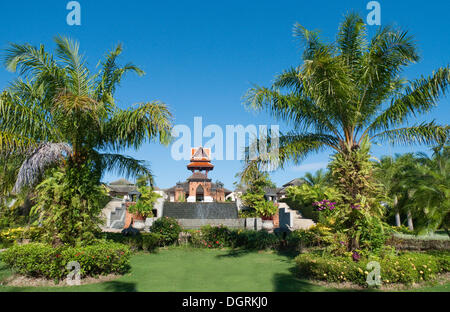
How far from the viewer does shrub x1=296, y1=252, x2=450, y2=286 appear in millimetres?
7176

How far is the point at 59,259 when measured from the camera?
7469mm

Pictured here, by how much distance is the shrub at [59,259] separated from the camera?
24.5 feet

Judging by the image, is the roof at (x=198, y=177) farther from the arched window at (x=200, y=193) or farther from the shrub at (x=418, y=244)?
the shrub at (x=418, y=244)

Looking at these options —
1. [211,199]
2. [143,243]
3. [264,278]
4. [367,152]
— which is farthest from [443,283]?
[211,199]

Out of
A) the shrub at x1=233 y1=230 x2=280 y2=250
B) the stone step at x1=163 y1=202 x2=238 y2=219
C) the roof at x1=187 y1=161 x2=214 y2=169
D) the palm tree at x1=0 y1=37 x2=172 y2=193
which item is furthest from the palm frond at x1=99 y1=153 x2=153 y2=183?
the roof at x1=187 y1=161 x2=214 y2=169

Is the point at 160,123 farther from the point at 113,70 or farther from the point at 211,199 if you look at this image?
the point at 211,199

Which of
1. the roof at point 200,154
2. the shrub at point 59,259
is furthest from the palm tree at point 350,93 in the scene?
the roof at point 200,154

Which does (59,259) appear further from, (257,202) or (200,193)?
(200,193)

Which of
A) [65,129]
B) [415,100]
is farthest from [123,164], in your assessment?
[415,100]

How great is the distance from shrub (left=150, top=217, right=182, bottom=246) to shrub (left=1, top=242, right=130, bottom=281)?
277 inches

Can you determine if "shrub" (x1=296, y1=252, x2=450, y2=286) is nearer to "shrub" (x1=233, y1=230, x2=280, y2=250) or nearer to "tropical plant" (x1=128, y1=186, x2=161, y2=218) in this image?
"shrub" (x1=233, y1=230, x2=280, y2=250)

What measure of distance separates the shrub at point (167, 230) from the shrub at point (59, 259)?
703 cm

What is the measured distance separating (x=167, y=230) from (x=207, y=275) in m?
7.26

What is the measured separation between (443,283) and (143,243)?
36.2 feet
